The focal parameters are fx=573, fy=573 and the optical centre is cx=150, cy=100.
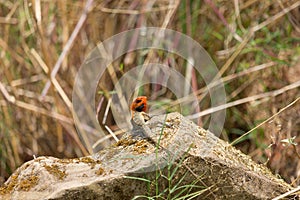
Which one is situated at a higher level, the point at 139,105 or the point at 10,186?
the point at 139,105

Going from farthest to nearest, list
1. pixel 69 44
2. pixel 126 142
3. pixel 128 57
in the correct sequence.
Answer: pixel 128 57, pixel 69 44, pixel 126 142

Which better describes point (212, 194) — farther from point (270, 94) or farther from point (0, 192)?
point (270, 94)

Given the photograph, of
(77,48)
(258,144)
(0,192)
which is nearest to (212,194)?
(0,192)

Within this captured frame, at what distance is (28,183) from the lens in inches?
71.5

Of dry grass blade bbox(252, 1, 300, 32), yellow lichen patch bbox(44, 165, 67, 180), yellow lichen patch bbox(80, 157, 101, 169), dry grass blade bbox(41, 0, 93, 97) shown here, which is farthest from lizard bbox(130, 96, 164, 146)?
dry grass blade bbox(252, 1, 300, 32)

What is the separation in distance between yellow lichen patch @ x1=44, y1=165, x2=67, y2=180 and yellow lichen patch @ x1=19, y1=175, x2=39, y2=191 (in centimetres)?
5

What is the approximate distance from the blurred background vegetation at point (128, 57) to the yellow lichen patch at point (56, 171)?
1.81m

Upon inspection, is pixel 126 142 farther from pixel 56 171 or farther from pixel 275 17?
pixel 275 17

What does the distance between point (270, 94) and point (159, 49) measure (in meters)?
0.77

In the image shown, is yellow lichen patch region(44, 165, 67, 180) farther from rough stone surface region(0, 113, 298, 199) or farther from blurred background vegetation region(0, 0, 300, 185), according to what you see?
blurred background vegetation region(0, 0, 300, 185)

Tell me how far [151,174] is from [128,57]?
2.18m

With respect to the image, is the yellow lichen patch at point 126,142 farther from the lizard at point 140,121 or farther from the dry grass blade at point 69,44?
the dry grass blade at point 69,44

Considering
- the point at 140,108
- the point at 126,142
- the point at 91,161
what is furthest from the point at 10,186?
the point at 140,108

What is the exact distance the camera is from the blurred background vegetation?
12.3 feet
